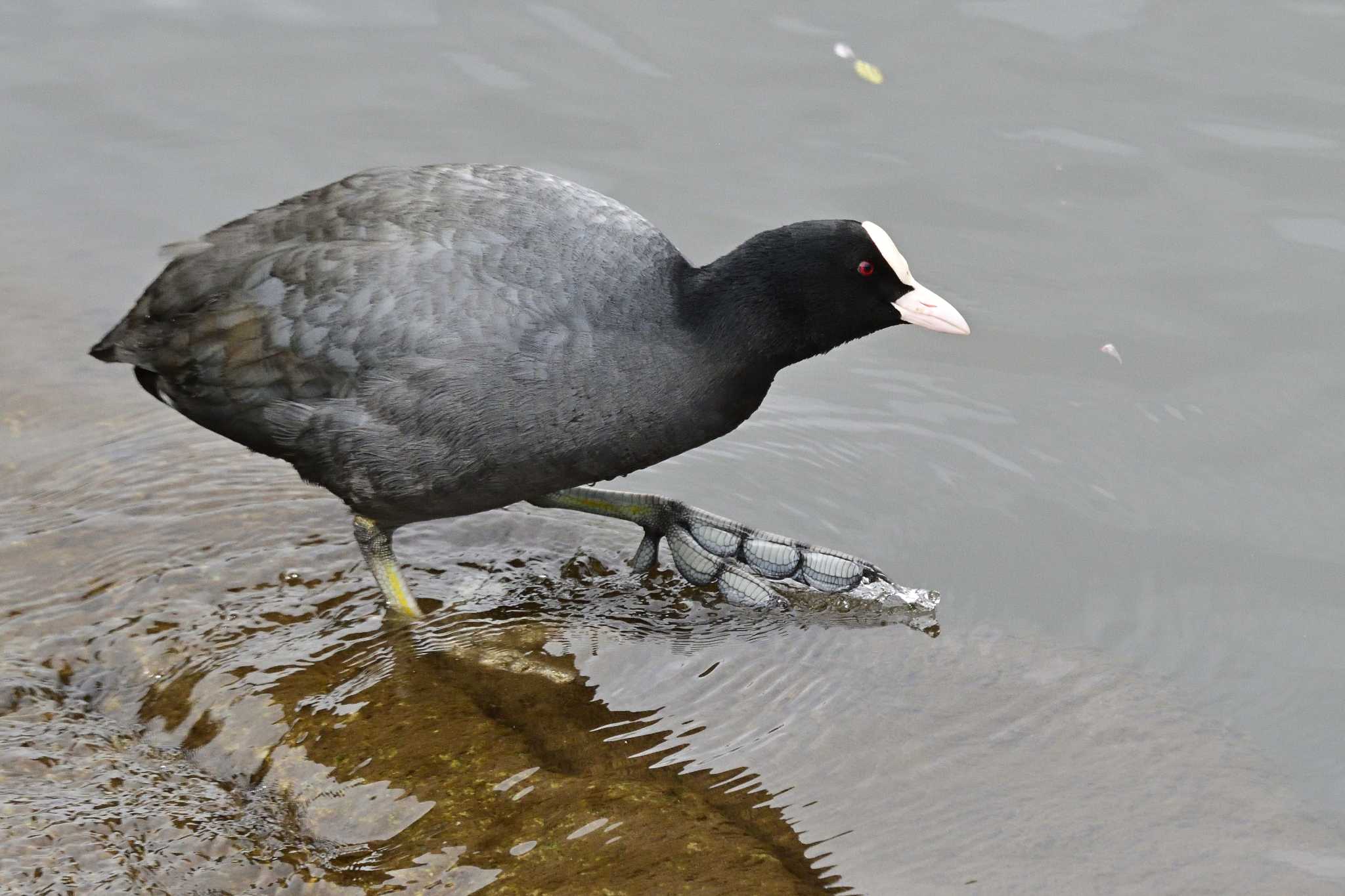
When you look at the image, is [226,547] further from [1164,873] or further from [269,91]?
[269,91]

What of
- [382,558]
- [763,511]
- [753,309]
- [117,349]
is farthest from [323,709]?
[763,511]

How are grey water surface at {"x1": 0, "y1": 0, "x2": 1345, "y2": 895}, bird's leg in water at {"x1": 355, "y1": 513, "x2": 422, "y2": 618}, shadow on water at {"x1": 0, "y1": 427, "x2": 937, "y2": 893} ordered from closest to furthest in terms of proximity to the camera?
shadow on water at {"x1": 0, "y1": 427, "x2": 937, "y2": 893}
grey water surface at {"x1": 0, "y1": 0, "x2": 1345, "y2": 895}
bird's leg in water at {"x1": 355, "y1": 513, "x2": 422, "y2": 618}

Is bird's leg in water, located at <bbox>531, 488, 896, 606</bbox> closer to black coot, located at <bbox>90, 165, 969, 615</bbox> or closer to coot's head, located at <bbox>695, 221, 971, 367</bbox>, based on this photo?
black coot, located at <bbox>90, 165, 969, 615</bbox>

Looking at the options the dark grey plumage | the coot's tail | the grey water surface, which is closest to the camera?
the grey water surface

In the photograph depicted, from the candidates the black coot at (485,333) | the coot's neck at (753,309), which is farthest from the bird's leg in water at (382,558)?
the coot's neck at (753,309)

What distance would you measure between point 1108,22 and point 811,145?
5.43 feet

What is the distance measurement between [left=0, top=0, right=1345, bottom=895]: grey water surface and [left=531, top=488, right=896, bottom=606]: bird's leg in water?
100 mm

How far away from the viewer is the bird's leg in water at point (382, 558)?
15.0ft

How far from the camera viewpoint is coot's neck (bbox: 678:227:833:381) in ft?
14.2

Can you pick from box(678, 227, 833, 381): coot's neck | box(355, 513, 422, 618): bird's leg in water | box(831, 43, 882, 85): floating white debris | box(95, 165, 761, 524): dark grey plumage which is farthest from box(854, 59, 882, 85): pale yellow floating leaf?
box(355, 513, 422, 618): bird's leg in water

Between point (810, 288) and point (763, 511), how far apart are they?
1.29 metres

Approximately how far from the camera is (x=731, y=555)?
4.90 m

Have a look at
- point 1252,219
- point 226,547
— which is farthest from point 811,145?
point 226,547

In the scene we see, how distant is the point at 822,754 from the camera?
409 cm
